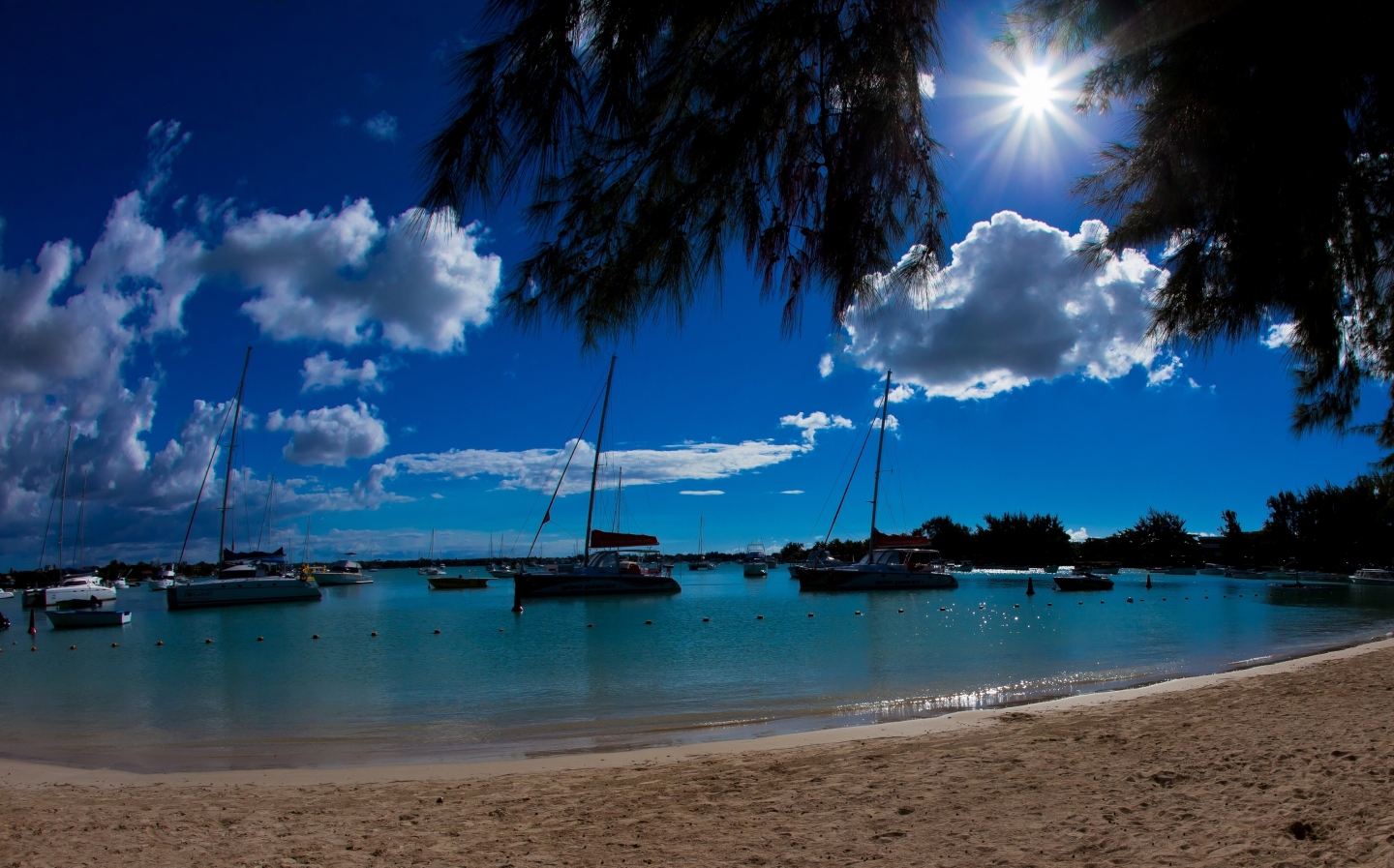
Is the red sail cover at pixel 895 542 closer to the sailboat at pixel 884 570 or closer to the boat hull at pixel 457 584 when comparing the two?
Result: the sailboat at pixel 884 570

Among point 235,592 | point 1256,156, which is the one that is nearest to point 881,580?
point 235,592

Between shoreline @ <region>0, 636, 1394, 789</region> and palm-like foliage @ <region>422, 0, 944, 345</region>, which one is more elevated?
palm-like foliage @ <region>422, 0, 944, 345</region>

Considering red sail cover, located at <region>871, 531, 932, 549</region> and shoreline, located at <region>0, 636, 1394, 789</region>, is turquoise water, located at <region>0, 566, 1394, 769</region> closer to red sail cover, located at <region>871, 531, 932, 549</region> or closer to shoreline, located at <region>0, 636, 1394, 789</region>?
shoreline, located at <region>0, 636, 1394, 789</region>

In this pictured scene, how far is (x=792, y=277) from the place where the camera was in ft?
12.6

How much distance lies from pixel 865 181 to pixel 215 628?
41.2m

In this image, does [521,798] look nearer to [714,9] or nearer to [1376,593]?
[714,9]

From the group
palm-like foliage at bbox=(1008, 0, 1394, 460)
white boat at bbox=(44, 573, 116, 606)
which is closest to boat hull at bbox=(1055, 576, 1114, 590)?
palm-like foliage at bbox=(1008, 0, 1394, 460)

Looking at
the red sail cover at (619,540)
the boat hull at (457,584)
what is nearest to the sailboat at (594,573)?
the red sail cover at (619,540)

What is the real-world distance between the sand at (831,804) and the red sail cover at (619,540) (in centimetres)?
3912

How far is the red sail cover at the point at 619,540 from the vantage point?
48.5m

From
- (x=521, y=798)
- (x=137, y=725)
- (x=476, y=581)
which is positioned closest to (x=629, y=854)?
(x=521, y=798)

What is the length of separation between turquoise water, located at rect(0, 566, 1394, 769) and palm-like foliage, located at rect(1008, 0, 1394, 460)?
9204 millimetres

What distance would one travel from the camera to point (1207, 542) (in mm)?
149375

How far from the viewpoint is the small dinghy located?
1377 inches
